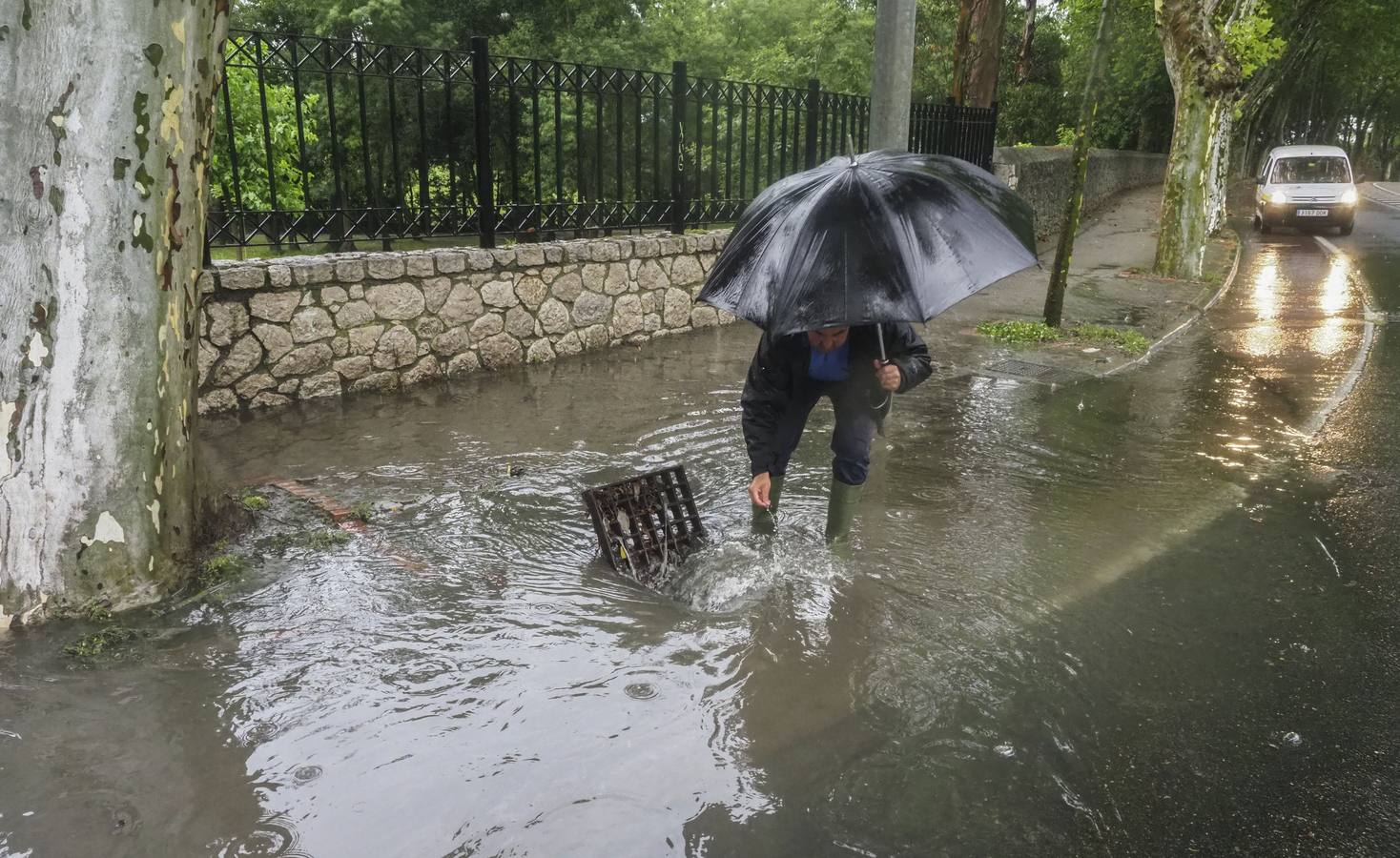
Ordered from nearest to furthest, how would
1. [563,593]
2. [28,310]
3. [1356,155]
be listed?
[28,310] < [563,593] < [1356,155]

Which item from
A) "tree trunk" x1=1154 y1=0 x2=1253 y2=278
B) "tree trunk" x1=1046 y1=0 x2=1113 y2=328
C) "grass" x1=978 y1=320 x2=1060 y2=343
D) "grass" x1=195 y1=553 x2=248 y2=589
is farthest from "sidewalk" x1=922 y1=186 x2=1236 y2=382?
"grass" x1=195 y1=553 x2=248 y2=589

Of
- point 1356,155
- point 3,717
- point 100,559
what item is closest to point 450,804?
point 3,717

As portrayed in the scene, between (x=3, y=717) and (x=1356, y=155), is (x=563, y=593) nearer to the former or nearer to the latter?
(x=3, y=717)

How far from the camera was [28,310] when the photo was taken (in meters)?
3.60

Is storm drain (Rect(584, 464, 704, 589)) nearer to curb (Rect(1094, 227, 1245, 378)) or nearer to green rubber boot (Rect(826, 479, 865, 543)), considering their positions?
green rubber boot (Rect(826, 479, 865, 543))

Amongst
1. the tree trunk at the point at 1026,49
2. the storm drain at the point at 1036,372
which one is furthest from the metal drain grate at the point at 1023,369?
the tree trunk at the point at 1026,49

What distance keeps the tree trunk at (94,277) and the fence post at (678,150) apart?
18.4ft

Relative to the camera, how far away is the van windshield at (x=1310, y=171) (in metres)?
22.2

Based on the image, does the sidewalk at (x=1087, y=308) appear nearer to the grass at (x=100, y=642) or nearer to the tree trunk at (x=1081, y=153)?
the tree trunk at (x=1081, y=153)

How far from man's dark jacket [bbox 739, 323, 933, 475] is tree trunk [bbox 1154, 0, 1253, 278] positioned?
12.0 metres

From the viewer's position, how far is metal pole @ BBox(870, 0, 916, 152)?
6395 mm

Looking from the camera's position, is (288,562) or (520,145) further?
(520,145)

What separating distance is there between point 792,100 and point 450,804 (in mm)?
8738

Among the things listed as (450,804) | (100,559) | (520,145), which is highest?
(520,145)
